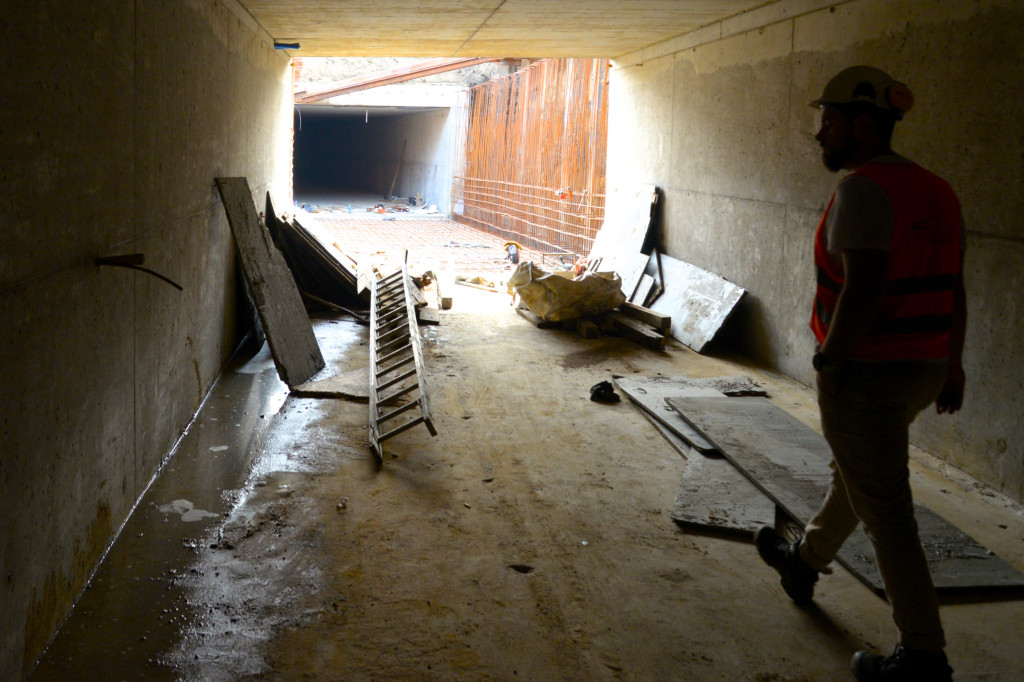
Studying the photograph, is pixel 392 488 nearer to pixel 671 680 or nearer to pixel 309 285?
pixel 671 680

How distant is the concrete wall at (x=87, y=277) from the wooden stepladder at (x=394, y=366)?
109 centimetres

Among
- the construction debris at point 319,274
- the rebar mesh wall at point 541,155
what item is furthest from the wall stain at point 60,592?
the rebar mesh wall at point 541,155

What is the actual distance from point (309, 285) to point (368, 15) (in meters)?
2.85

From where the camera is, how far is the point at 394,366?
557cm

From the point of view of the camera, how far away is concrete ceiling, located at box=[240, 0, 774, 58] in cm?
654

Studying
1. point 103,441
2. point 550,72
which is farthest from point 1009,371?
point 550,72

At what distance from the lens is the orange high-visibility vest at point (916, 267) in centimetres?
232

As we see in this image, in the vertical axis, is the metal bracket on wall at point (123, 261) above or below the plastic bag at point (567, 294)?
above

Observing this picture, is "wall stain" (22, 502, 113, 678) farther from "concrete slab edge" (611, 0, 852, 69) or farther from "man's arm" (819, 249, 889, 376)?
"concrete slab edge" (611, 0, 852, 69)

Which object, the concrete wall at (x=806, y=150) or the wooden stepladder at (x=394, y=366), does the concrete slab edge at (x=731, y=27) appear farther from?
the wooden stepladder at (x=394, y=366)

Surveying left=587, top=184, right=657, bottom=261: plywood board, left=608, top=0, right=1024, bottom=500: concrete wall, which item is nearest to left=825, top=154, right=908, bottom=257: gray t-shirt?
left=608, top=0, right=1024, bottom=500: concrete wall

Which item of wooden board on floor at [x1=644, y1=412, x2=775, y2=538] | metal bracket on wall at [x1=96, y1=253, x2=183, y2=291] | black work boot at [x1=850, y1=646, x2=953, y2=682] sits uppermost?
metal bracket on wall at [x1=96, y1=253, x2=183, y2=291]

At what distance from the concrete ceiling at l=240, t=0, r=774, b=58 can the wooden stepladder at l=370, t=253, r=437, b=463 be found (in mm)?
2374

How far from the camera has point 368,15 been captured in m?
7.02
